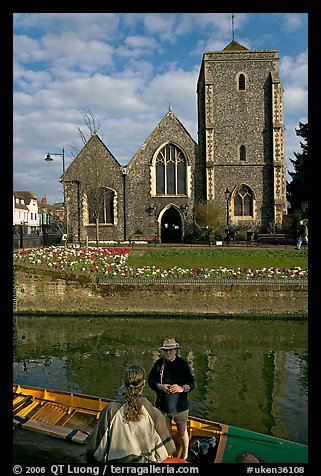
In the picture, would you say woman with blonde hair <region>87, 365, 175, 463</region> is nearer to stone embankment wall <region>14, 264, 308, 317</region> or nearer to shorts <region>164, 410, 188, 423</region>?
Result: shorts <region>164, 410, 188, 423</region>

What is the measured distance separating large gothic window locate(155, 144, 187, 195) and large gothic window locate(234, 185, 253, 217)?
14.8ft

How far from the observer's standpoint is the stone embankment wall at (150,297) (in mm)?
15453

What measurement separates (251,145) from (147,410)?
3008 centimetres

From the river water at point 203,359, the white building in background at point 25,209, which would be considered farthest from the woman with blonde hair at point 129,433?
the white building in background at point 25,209

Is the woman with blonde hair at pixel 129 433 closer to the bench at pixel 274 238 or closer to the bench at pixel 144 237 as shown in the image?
the bench at pixel 274 238

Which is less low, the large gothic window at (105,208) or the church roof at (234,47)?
the church roof at (234,47)

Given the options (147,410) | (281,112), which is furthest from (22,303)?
(281,112)

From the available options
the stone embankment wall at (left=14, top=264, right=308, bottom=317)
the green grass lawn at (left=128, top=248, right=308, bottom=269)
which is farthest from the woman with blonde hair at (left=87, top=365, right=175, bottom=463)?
the green grass lawn at (left=128, top=248, right=308, bottom=269)

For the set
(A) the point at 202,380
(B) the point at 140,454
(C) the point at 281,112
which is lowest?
(A) the point at 202,380

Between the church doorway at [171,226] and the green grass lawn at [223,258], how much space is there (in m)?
9.62

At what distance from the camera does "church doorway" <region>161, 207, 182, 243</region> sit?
31895mm

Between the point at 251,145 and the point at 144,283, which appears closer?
the point at 144,283
